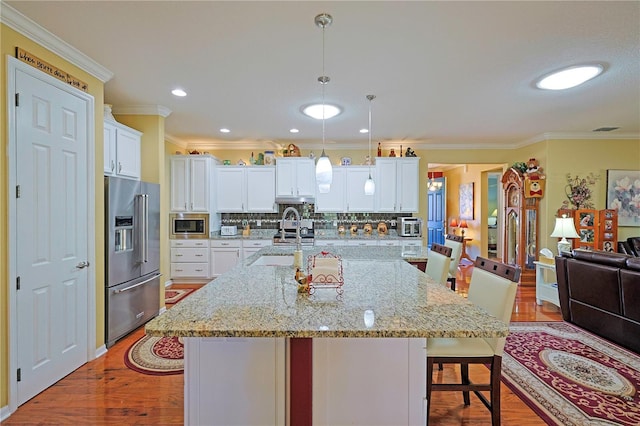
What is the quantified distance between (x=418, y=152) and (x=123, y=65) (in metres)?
4.85

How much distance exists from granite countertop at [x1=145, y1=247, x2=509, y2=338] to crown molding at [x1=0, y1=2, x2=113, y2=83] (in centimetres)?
216

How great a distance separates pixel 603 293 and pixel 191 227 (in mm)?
5643

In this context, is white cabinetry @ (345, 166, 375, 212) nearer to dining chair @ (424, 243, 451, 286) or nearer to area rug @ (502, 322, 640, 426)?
dining chair @ (424, 243, 451, 286)

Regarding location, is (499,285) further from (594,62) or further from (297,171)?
(297,171)

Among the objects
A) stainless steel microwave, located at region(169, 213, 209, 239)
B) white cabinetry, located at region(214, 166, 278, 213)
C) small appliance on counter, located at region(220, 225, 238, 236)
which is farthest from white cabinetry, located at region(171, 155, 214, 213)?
small appliance on counter, located at region(220, 225, 238, 236)

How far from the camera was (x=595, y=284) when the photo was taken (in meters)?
3.21

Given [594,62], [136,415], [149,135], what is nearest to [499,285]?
[594,62]

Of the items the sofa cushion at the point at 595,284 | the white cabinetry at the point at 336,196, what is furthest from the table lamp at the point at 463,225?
the sofa cushion at the point at 595,284

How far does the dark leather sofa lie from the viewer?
287 centimetres

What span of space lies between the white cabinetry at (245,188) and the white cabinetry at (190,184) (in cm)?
31

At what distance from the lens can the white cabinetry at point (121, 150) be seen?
320 centimetres

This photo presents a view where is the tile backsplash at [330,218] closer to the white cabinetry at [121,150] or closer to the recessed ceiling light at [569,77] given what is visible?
the white cabinetry at [121,150]

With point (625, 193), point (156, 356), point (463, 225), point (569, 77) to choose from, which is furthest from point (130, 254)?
point (463, 225)

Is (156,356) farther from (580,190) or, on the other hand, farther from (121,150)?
(580,190)
